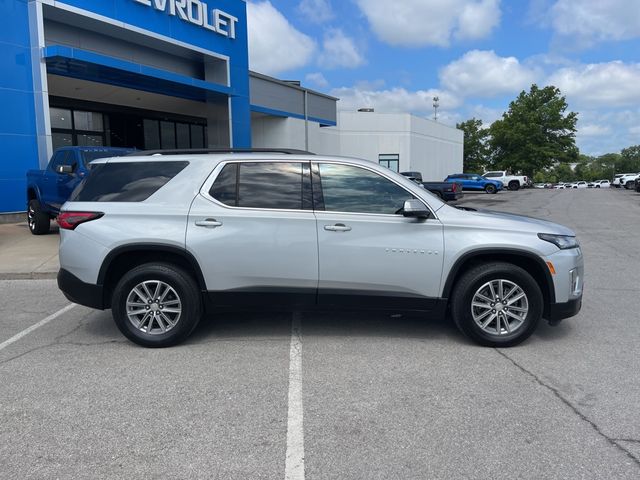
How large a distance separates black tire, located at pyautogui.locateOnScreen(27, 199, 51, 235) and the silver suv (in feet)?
25.9

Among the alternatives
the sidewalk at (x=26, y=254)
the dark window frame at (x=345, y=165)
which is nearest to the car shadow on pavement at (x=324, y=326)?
the dark window frame at (x=345, y=165)

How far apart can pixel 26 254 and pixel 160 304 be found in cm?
637

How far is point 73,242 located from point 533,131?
72.1 metres

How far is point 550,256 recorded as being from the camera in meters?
4.70

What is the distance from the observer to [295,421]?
346 centimetres

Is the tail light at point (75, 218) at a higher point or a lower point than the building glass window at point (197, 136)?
lower

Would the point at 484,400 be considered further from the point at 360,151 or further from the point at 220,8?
the point at 360,151

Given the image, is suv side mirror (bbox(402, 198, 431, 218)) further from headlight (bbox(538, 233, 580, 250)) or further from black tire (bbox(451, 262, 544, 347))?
headlight (bbox(538, 233, 580, 250))

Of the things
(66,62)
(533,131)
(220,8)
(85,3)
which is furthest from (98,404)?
(533,131)

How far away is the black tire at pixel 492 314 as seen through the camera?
4.70m

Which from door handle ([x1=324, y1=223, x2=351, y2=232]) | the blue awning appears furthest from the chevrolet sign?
door handle ([x1=324, y1=223, x2=351, y2=232])

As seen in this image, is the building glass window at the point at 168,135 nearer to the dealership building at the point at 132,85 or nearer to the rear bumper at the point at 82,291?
the dealership building at the point at 132,85

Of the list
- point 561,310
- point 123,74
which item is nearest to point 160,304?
point 561,310

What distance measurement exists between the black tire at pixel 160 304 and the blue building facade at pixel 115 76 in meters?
11.4
